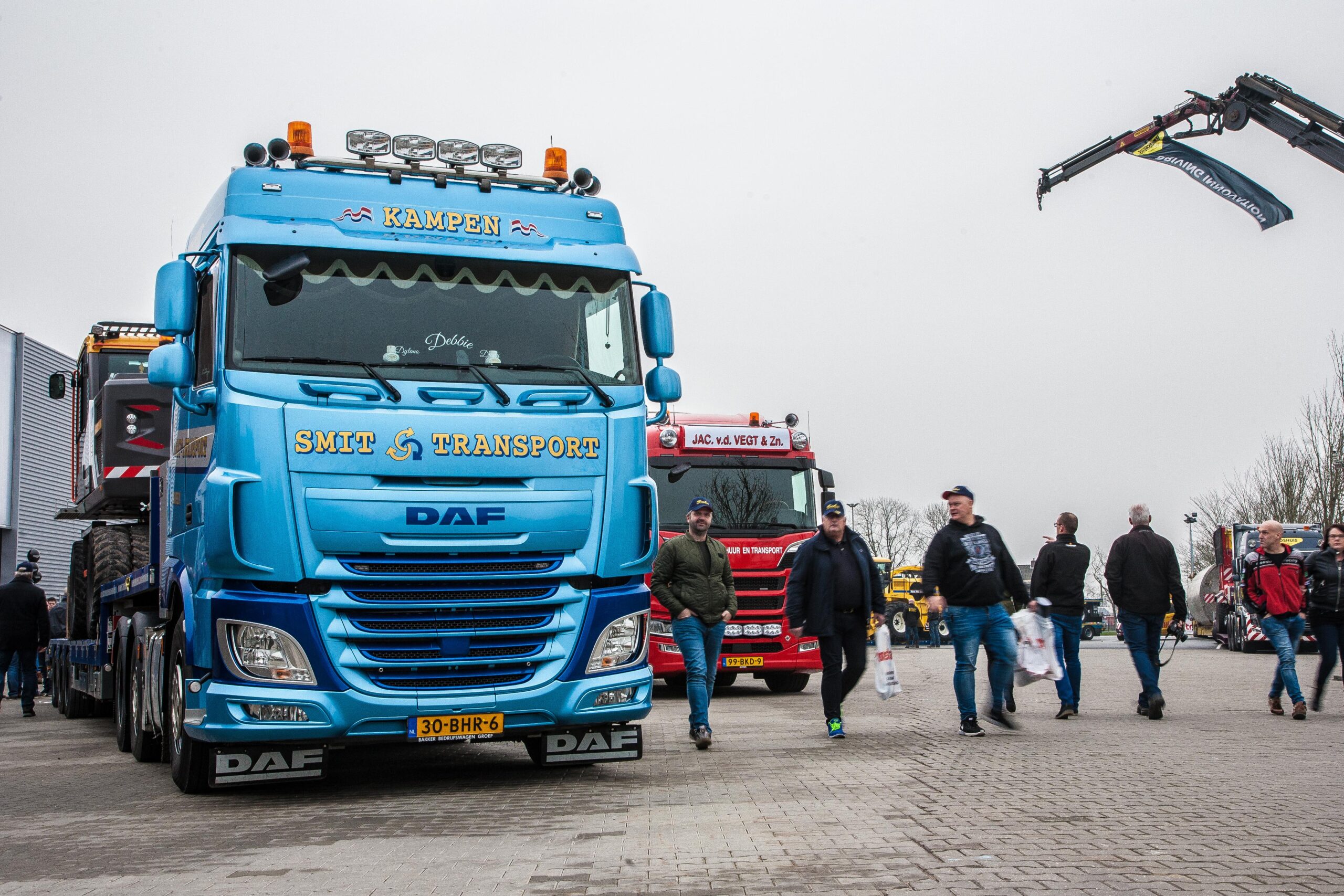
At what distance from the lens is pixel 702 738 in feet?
35.7

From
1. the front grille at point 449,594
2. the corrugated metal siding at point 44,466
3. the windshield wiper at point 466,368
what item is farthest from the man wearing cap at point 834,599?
the corrugated metal siding at point 44,466

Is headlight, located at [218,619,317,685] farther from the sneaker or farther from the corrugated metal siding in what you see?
the corrugated metal siding

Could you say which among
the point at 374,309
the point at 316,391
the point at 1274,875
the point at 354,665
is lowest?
the point at 1274,875

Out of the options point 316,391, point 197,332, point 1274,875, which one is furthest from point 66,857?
point 1274,875

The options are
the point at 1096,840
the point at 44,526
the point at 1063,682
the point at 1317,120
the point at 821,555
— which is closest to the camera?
the point at 1096,840

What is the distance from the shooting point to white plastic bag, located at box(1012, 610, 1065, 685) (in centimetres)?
1152

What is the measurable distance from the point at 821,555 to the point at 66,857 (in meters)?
6.20

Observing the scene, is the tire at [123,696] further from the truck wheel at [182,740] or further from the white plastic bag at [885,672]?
the white plastic bag at [885,672]

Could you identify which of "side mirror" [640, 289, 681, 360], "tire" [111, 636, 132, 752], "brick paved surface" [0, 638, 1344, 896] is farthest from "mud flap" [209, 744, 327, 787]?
"tire" [111, 636, 132, 752]

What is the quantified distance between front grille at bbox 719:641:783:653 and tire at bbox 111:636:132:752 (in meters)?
7.15

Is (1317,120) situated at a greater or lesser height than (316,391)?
greater

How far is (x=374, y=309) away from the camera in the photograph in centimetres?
859

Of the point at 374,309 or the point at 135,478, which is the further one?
the point at 135,478

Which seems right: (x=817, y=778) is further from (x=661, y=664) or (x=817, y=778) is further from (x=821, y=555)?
(x=661, y=664)
